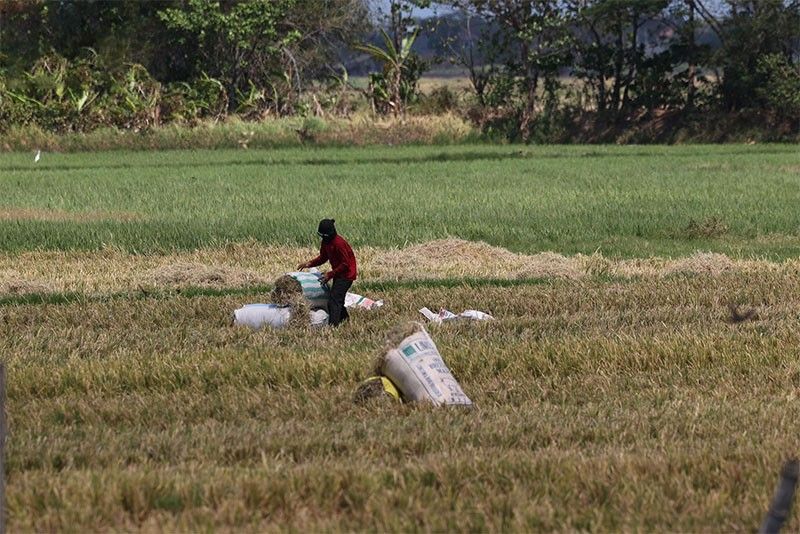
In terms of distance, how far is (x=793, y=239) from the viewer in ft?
54.4

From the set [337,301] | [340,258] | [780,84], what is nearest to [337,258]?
[340,258]

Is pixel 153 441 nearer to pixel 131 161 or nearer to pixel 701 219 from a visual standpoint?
pixel 701 219

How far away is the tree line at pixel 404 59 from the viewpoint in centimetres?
3884

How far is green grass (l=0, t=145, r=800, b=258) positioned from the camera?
16.4 m

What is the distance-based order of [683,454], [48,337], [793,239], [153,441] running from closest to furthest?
[683,454], [153,441], [48,337], [793,239]

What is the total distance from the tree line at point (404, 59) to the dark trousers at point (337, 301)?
2895 cm

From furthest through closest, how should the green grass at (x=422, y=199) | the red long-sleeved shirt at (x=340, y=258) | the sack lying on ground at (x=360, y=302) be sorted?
1. the green grass at (x=422, y=199)
2. the sack lying on ground at (x=360, y=302)
3. the red long-sleeved shirt at (x=340, y=258)

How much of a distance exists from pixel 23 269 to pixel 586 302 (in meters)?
6.37

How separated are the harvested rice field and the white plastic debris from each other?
108 mm

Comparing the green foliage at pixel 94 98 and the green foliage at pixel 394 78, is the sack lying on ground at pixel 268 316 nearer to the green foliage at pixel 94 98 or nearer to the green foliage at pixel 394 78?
the green foliage at pixel 94 98

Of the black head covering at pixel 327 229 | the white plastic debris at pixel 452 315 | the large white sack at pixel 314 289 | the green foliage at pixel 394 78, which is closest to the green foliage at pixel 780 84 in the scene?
the green foliage at pixel 394 78

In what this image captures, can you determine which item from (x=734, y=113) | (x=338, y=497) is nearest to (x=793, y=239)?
(x=338, y=497)

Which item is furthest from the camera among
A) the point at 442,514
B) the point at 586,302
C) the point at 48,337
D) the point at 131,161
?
the point at 131,161

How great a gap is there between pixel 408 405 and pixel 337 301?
109 inches
